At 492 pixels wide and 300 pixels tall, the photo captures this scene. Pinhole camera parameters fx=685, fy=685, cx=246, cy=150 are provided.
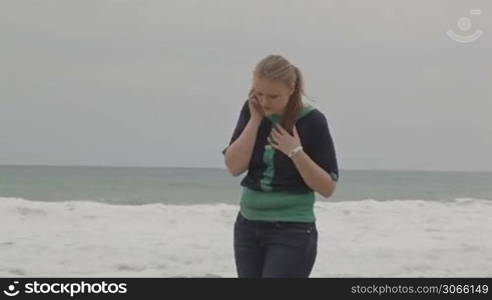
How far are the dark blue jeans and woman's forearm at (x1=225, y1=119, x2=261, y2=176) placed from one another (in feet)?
0.55

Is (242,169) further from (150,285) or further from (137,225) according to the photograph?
(137,225)

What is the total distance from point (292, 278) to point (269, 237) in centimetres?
14

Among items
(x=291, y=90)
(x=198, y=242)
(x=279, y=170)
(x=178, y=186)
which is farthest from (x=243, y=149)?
(x=178, y=186)

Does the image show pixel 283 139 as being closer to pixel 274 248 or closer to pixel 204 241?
pixel 274 248

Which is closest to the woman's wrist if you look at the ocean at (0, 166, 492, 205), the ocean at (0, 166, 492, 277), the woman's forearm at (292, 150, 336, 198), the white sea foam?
the woman's forearm at (292, 150, 336, 198)

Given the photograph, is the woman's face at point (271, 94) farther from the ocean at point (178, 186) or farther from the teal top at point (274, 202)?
the ocean at point (178, 186)

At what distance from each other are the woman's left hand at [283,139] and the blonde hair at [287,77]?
0.09 ft

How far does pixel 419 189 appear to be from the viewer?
2717 centimetres

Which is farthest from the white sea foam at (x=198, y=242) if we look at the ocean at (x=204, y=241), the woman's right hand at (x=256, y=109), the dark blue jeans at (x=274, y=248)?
the woman's right hand at (x=256, y=109)

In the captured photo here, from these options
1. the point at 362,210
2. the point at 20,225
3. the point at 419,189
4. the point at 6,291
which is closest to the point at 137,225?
the point at 20,225

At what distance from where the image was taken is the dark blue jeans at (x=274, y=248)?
2.07 metres

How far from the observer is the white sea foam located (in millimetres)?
6539

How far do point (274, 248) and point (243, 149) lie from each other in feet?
1.04

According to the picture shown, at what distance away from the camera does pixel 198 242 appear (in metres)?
8.42
